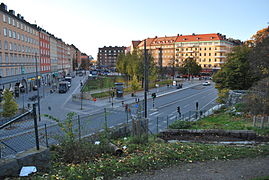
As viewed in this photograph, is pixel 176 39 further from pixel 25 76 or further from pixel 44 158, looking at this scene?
pixel 44 158

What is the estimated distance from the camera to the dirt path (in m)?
5.77

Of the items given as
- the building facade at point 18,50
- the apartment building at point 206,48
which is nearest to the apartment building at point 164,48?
the apartment building at point 206,48

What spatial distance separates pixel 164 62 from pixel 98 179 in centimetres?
10117

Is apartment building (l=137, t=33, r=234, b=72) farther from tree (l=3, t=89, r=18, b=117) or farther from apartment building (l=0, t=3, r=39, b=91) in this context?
tree (l=3, t=89, r=18, b=117)

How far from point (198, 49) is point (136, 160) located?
9152cm

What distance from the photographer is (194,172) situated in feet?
20.0

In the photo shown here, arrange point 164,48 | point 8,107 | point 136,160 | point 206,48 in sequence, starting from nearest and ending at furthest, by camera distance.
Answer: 1. point 136,160
2. point 8,107
3. point 206,48
4. point 164,48

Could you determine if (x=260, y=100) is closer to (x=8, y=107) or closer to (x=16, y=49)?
(x=8, y=107)

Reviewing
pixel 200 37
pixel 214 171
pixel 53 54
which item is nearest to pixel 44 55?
pixel 53 54

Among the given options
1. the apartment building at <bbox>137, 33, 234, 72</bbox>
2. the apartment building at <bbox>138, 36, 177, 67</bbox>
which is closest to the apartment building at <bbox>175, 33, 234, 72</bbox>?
the apartment building at <bbox>137, 33, 234, 72</bbox>

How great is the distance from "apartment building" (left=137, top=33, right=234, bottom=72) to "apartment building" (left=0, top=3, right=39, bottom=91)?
44249 mm

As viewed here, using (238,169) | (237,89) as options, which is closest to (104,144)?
(238,169)

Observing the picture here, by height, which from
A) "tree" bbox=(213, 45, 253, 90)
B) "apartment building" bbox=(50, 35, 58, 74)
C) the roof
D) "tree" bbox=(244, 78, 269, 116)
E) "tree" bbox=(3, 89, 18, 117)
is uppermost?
the roof

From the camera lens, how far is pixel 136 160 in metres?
6.56
